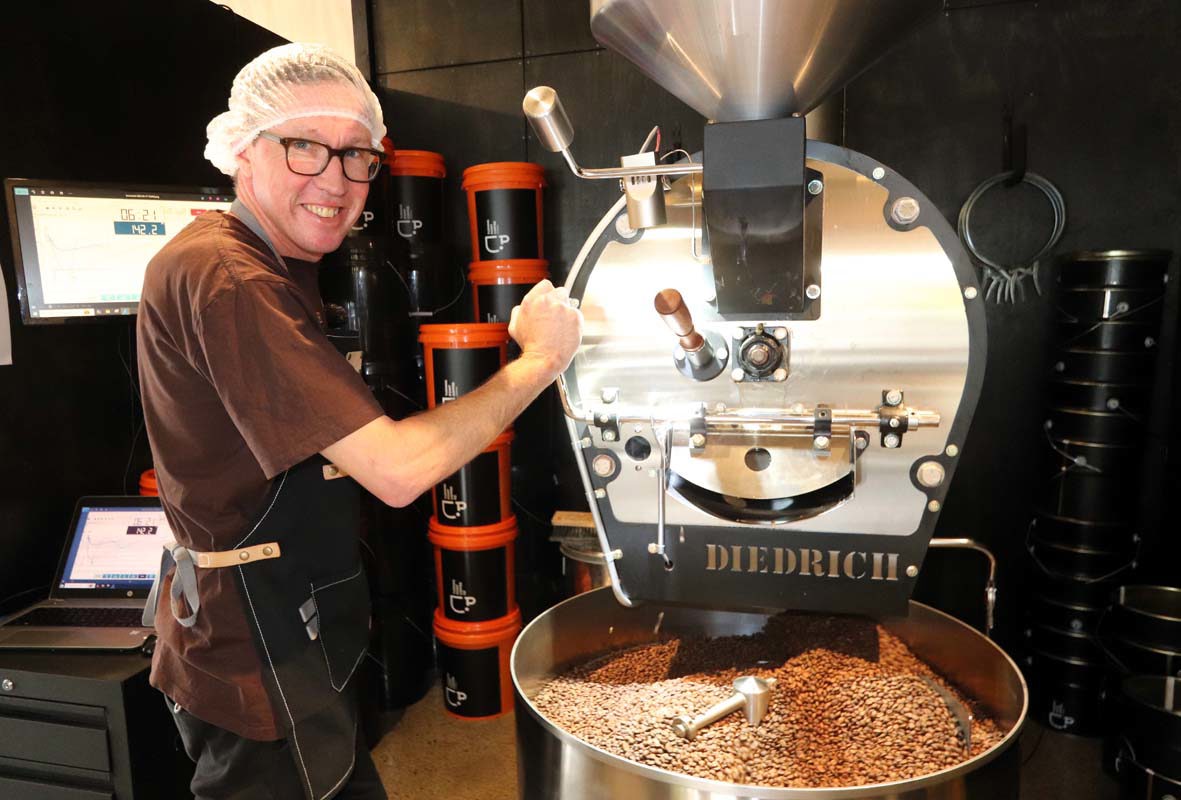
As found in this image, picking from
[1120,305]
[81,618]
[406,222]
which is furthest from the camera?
[406,222]

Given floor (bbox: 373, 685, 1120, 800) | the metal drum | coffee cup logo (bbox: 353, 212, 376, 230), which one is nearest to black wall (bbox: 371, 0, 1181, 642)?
floor (bbox: 373, 685, 1120, 800)

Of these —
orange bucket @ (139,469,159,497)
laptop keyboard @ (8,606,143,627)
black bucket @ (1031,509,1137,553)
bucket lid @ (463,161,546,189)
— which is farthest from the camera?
bucket lid @ (463,161,546,189)

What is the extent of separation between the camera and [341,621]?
1286mm

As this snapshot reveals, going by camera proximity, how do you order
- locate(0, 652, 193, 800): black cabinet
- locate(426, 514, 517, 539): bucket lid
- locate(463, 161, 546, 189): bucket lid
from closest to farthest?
locate(0, 652, 193, 800): black cabinet
locate(426, 514, 517, 539): bucket lid
locate(463, 161, 546, 189): bucket lid

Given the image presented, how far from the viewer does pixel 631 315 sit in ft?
3.46

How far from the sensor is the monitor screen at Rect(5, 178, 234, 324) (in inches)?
73.1

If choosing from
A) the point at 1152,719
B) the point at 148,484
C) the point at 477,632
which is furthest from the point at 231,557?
the point at 1152,719

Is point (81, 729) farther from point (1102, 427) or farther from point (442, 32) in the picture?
point (1102, 427)

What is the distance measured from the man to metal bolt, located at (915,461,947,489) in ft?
1.62

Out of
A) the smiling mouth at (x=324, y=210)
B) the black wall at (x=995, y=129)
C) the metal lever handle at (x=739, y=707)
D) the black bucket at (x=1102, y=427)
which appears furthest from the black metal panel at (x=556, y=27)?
the metal lever handle at (x=739, y=707)

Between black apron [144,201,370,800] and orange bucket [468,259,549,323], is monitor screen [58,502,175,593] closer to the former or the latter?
black apron [144,201,370,800]

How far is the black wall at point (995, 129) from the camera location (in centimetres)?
248

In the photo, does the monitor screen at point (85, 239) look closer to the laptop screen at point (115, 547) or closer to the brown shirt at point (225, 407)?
the laptop screen at point (115, 547)

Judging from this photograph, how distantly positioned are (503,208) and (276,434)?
74.1 inches
